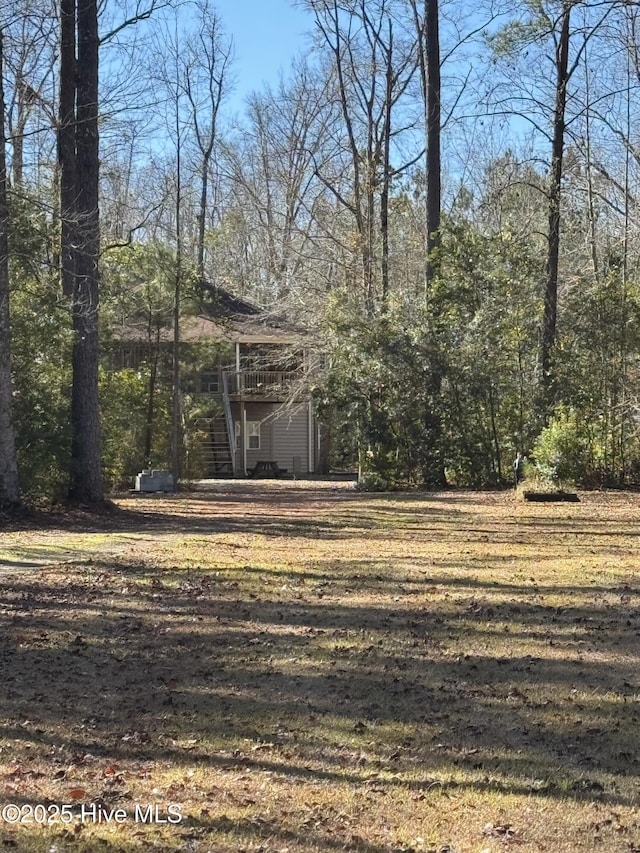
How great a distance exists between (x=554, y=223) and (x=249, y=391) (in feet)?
49.0

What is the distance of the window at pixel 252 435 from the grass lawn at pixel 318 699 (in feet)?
79.2

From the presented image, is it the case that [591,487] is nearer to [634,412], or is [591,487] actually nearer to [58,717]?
[634,412]

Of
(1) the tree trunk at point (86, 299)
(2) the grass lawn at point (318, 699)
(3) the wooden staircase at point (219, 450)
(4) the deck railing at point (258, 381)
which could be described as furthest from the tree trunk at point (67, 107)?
(3) the wooden staircase at point (219, 450)

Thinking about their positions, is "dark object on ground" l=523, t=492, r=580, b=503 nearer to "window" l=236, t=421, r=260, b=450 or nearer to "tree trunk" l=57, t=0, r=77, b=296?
"tree trunk" l=57, t=0, r=77, b=296

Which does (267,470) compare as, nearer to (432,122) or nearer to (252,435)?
(252,435)

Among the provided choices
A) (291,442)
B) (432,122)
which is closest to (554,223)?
(432,122)

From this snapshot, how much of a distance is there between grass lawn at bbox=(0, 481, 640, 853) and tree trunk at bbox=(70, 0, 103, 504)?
→ 15.0 ft

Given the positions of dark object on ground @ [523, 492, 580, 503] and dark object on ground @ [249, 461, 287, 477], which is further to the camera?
dark object on ground @ [249, 461, 287, 477]

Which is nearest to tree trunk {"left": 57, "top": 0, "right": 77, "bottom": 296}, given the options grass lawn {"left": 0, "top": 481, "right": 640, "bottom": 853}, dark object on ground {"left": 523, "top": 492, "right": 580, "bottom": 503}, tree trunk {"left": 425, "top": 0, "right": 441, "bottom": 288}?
grass lawn {"left": 0, "top": 481, "right": 640, "bottom": 853}

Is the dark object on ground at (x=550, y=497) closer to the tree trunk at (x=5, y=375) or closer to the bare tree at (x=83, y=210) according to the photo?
the bare tree at (x=83, y=210)

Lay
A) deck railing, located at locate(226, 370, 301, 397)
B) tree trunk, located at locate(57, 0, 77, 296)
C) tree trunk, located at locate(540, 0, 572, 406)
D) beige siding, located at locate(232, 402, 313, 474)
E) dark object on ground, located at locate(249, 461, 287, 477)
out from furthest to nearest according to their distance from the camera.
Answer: beige siding, located at locate(232, 402, 313, 474) → deck railing, located at locate(226, 370, 301, 397) → dark object on ground, located at locate(249, 461, 287, 477) → tree trunk, located at locate(540, 0, 572, 406) → tree trunk, located at locate(57, 0, 77, 296)

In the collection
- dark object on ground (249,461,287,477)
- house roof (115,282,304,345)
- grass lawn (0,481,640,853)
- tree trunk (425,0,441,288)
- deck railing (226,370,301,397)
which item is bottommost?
grass lawn (0,481,640,853)

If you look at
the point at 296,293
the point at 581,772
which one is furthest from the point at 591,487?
the point at 581,772

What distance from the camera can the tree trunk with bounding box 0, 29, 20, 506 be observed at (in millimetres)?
12875
